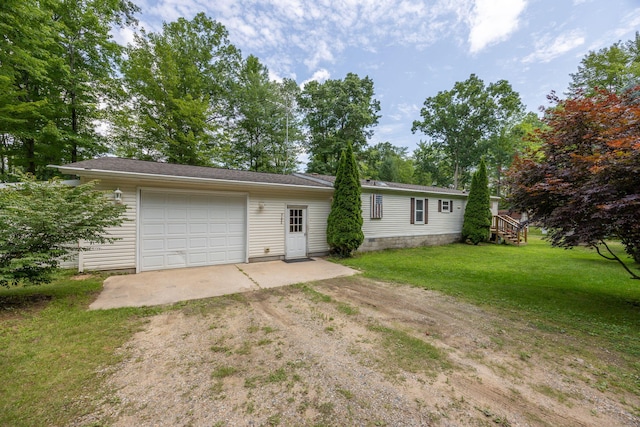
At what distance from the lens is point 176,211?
637cm

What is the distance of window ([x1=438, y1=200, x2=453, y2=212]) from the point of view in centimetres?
1206

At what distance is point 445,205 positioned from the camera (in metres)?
12.3

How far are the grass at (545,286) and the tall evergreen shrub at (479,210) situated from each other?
2817 millimetres

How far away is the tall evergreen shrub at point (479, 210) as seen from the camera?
39.0 ft

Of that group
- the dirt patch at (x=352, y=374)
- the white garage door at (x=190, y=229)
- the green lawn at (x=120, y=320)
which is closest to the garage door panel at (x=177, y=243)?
the white garage door at (x=190, y=229)

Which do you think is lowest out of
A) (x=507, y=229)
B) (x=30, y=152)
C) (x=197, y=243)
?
(x=197, y=243)

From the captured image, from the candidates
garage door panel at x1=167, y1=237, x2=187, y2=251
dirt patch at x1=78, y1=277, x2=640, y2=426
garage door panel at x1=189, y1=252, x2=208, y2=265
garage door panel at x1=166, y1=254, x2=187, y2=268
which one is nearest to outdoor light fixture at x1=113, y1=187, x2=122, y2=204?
garage door panel at x1=167, y1=237, x2=187, y2=251

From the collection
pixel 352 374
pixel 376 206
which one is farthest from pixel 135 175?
pixel 376 206

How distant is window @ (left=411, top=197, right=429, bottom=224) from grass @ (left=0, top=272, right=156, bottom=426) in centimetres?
1019

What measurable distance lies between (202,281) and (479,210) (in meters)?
12.5

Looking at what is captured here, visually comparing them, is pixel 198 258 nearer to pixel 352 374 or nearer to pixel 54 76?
pixel 352 374

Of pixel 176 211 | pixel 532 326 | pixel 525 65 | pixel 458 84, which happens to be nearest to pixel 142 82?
pixel 176 211

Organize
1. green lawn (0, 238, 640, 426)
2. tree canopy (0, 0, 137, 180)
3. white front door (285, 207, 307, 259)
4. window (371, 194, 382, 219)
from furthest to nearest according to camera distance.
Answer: window (371, 194, 382, 219) < white front door (285, 207, 307, 259) < tree canopy (0, 0, 137, 180) < green lawn (0, 238, 640, 426)

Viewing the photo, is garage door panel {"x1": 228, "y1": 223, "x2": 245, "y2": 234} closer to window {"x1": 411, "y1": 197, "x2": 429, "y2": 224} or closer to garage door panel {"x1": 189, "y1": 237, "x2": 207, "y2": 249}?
garage door panel {"x1": 189, "y1": 237, "x2": 207, "y2": 249}
